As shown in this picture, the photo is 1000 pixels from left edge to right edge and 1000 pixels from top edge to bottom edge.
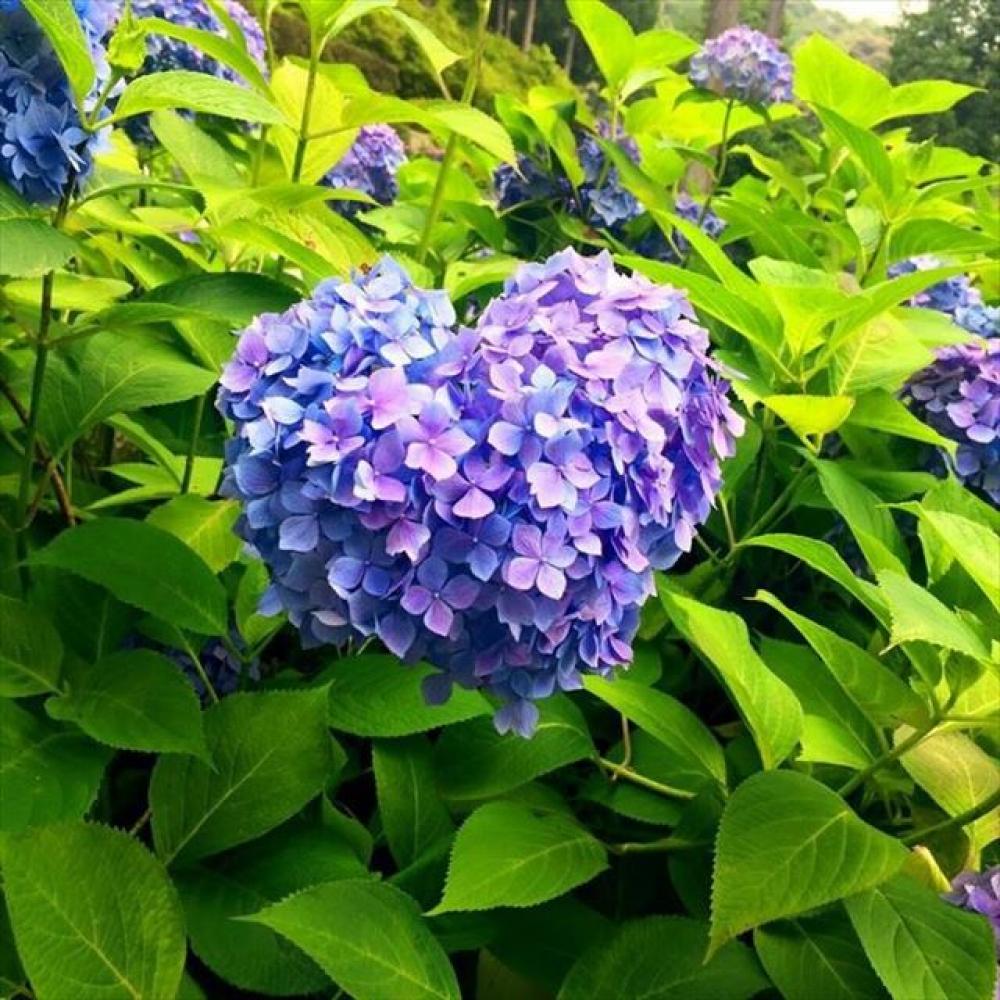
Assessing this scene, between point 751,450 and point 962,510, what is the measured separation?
27 cm

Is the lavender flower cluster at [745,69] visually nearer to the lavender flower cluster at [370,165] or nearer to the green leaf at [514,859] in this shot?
the lavender flower cluster at [370,165]

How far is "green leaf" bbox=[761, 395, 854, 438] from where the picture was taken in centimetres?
126

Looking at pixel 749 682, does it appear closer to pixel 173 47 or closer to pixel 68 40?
pixel 68 40

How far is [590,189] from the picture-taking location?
2.14 metres

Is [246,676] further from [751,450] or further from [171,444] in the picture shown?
[751,450]

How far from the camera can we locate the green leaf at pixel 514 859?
1004 mm

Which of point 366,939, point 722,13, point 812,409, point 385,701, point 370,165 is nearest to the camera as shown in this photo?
point 366,939

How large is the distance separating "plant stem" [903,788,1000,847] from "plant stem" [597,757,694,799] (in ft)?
0.77

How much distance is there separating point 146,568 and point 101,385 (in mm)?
250

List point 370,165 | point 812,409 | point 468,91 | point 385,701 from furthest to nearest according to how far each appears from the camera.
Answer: point 370,165
point 468,91
point 812,409
point 385,701

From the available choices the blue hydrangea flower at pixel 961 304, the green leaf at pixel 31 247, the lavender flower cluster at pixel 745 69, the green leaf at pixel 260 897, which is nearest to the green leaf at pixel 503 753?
the green leaf at pixel 260 897

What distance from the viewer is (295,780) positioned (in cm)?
110

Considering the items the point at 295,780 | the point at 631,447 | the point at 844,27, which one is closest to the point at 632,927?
the point at 295,780

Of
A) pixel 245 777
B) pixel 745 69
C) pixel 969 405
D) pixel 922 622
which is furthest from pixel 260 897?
pixel 745 69
